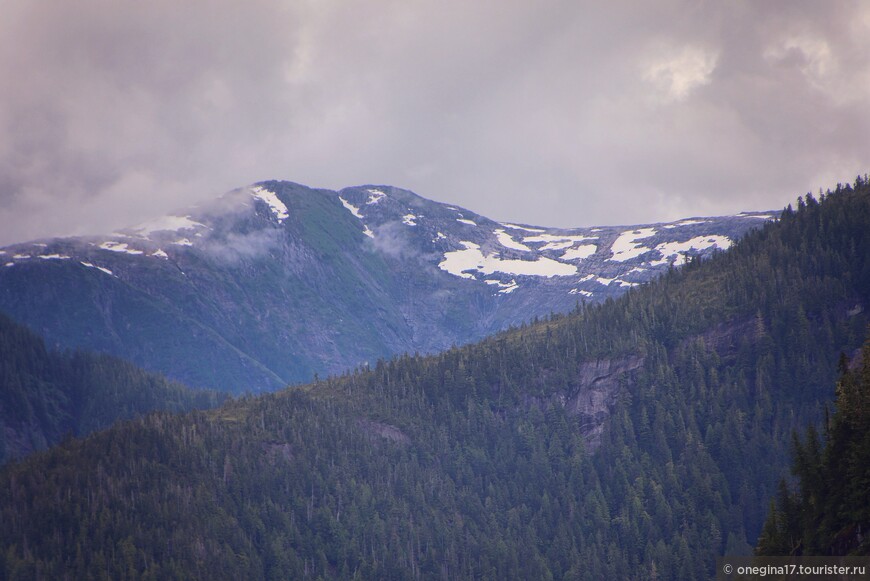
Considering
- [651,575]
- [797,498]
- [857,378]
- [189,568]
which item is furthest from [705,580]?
[189,568]

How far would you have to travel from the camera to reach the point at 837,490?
361ft

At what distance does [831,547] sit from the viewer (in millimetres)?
107250

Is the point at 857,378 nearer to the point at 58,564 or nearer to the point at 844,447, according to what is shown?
the point at 844,447

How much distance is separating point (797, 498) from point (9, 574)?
14727 cm

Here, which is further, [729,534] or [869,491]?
[729,534]

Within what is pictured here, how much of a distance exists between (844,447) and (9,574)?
156 m

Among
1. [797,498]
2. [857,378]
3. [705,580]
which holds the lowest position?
[705,580]

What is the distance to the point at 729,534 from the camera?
7810 inches

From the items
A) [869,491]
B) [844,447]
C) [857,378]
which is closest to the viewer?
[869,491]

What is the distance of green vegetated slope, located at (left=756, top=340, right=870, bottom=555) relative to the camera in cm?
10512

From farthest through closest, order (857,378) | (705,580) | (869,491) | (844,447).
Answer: (705,580)
(857,378)
(844,447)
(869,491)

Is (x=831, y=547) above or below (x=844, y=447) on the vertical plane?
below

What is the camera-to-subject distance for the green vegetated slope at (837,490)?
105125 mm

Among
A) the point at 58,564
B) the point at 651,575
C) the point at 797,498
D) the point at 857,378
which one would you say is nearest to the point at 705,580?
the point at 651,575
